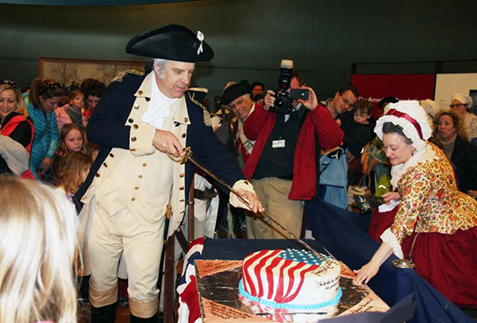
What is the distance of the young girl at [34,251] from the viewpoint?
42.8 inches

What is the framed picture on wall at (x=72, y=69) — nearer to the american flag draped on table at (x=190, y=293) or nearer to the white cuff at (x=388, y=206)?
the white cuff at (x=388, y=206)

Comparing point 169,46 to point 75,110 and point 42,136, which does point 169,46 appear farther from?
point 75,110

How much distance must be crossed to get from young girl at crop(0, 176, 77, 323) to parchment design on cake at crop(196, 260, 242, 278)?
983 millimetres

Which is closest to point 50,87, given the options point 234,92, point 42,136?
point 42,136

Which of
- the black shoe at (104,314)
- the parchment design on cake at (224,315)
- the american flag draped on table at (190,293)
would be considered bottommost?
the black shoe at (104,314)

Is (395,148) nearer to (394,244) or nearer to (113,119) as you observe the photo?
(394,244)

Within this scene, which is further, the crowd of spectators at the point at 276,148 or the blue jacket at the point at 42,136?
the blue jacket at the point at 42,136

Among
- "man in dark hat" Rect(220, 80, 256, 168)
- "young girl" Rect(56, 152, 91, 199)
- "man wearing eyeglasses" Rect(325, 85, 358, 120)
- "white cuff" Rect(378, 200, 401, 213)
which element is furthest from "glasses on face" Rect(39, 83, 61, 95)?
"white cuff" Rect(378, 200, 401, 213)

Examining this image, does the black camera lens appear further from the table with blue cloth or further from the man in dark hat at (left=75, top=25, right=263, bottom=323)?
the man in dark hat at (left=75, top=25, right=263, bottom=323)

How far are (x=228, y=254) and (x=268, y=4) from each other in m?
8.50

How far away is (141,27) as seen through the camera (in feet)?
32.4

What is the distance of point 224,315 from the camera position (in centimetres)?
175

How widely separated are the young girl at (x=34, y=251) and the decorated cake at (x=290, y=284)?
0.82m

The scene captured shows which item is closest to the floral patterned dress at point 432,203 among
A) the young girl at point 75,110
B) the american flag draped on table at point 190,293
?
the american flag draped on table at point 190,293
